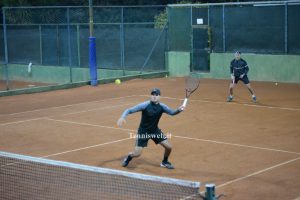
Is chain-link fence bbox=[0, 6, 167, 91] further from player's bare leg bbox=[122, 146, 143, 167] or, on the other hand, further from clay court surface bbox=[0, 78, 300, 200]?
player's bare leg bbox=[122, 146, 143, 167]

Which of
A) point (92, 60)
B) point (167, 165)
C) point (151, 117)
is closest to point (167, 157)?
point (167, 165)

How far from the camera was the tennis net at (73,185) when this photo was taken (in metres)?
10.1

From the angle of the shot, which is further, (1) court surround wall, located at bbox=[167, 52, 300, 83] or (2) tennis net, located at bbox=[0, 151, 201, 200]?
(1) court surround wall, located at bbox=[167, 52, 300, 83]

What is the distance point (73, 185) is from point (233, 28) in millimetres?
18572

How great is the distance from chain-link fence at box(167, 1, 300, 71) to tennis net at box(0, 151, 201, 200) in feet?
54.4

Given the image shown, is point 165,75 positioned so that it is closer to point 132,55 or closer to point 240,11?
point 132,55

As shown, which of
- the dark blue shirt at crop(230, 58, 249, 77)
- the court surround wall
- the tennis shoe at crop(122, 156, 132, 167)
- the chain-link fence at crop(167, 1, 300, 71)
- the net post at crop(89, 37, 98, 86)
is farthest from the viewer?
the net post at crop(89, 37, 98, 86)

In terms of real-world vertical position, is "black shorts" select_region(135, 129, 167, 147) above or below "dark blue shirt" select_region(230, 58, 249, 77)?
below

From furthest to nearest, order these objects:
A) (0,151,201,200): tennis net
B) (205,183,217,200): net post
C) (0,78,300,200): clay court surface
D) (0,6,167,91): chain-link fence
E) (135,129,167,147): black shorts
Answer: (0,6,167,91): chain-link fence → (135,129,167,147): black shorts → (0,78,300,200): clay court surface → (0,151,201,200): tennis net → (205,183,217,200): net post

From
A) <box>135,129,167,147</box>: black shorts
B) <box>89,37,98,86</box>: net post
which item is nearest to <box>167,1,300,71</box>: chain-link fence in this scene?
<box>89,37,98,86</box>: net post

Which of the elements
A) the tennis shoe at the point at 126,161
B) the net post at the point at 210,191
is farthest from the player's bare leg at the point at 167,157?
the net post at the point at 210,191

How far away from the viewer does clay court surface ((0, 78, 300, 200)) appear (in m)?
12.2

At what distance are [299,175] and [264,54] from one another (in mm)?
15793

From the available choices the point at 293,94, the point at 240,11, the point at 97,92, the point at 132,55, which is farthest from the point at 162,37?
the point at 293,94
